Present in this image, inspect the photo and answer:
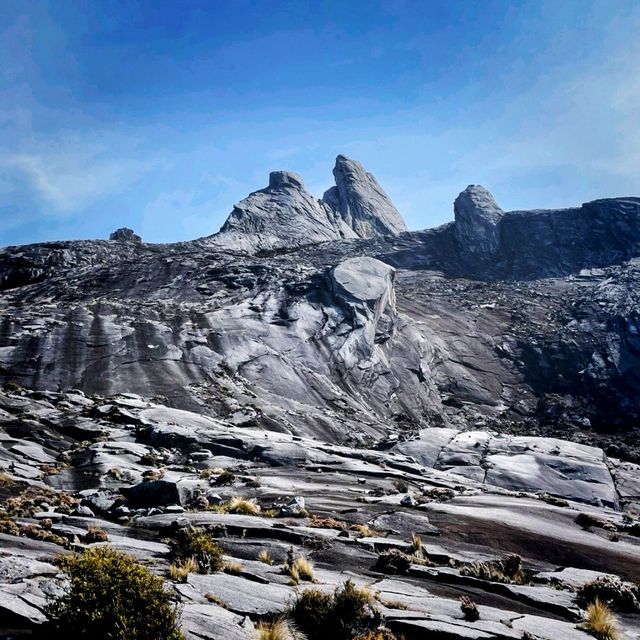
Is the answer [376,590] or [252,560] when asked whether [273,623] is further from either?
[252,560]

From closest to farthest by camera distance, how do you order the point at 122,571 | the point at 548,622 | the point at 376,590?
the point at 122,571 < the point at 548,622 < the point at 376,590

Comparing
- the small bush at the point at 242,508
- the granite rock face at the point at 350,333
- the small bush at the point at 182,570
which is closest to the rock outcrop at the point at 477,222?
the granite rock face at the point at 350,333

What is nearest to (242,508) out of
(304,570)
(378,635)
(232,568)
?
(232,568)

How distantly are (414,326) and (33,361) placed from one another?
5813 cm

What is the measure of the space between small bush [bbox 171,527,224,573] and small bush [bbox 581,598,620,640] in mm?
8519

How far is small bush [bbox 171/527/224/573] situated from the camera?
469 inches

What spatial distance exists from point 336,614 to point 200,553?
4.50m

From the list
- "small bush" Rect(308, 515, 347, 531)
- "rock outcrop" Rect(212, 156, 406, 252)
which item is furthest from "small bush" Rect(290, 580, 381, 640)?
"rock outcrop" Rect(212, 156, 406, 252)

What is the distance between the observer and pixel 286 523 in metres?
17.0

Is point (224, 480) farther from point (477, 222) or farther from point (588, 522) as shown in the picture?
point (477, 222)

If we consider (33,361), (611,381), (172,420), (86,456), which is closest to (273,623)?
(86,456)

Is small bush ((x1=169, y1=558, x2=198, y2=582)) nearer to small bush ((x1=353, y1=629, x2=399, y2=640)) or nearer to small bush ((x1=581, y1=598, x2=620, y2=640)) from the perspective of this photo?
small bush ((x1=353, y1=629, x2=399, y2=640))

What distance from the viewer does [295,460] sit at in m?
32.0

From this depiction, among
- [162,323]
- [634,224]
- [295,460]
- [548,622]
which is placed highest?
[634,224]
